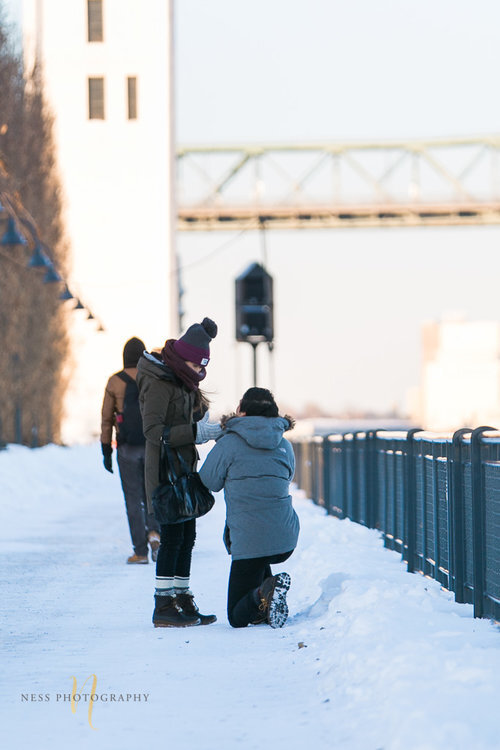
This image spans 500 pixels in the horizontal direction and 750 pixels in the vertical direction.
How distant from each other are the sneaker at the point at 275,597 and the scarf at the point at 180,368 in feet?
4.14

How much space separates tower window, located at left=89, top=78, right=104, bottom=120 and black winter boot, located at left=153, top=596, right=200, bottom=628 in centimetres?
4799

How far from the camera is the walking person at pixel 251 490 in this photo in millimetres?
8471

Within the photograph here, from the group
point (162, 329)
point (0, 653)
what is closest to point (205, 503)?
point (0, 653)

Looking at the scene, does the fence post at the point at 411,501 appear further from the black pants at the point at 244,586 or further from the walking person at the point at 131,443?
the black pants at the point at 244,586

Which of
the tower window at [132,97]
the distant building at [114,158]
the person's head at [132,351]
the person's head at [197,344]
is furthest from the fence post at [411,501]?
the tower window at [132,97]

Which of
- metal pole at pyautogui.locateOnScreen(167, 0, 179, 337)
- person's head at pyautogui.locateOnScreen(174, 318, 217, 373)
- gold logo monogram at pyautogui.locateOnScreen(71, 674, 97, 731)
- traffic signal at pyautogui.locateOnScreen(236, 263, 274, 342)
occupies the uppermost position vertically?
metal pole at pyautogui.locateOnScreen(167, 0, 179, 337)

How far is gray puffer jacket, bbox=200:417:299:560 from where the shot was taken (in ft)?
27.8

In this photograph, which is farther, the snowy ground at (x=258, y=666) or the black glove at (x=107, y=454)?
the black glove at (x=107, y=454)

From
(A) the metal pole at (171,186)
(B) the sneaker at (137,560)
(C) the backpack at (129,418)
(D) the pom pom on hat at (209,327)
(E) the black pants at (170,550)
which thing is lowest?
(B) the sneaker at (137,560)

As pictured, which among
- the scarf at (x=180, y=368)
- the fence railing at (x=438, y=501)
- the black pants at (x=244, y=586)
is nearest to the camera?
the fence railing at (x=438, y=501)

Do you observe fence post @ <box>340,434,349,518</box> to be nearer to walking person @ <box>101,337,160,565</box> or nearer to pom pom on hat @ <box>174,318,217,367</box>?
walking person @ <box>101,337,160,565</box>

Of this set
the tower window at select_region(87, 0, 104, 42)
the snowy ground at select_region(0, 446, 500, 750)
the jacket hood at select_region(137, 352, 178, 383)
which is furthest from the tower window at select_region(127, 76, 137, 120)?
the jacket hood at select_region(137, 352, 178, 383)

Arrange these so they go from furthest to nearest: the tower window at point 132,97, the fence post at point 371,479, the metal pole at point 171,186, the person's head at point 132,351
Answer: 1. the tower window at point 132,97
2. the metal pole at point 171,186
3. the fence post at point 371,479
4. the person's head at point 132,351

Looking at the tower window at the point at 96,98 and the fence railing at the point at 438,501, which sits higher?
the tower window at the point at 96,98
